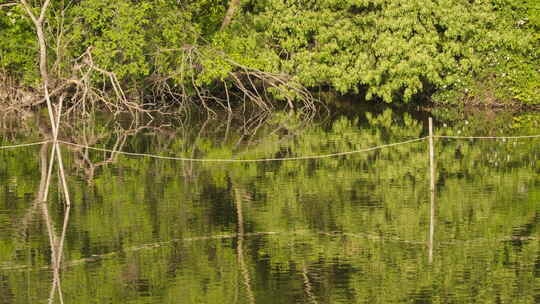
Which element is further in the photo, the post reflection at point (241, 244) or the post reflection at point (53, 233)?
the post reflection at point (53, 233)

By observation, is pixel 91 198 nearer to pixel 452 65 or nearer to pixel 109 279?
pixel 109 279

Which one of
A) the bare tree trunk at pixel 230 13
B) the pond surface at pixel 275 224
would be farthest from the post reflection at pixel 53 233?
the bare tree trunk at pixel 230 13

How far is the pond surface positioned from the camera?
1285 centimetres

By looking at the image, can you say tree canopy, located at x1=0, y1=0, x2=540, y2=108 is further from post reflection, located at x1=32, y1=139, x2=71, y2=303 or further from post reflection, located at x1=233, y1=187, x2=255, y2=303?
post reflection, located at x1=233, y1=187, x2=255, y2=303

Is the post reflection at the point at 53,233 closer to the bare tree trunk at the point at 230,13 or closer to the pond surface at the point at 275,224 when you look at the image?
the pond surface at the point at 275,224

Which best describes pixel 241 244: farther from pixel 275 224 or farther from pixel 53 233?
pixel 53 233

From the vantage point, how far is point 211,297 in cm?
1248

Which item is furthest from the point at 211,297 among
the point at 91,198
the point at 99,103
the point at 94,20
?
the point at 99,103

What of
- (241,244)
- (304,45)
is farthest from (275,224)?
(304,45)

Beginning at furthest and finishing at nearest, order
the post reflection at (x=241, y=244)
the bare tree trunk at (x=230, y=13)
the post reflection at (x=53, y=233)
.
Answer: the bare tree trunk at (x=230, y=13) → the post reflection at (x=53, y=233) → the post reflection at (x=241, y=244)

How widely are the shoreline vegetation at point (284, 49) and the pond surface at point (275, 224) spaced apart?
560cm

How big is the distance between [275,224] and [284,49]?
17416mm

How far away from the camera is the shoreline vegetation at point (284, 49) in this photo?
3117 centimetres

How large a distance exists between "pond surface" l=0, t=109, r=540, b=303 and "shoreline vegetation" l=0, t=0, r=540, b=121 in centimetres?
560
